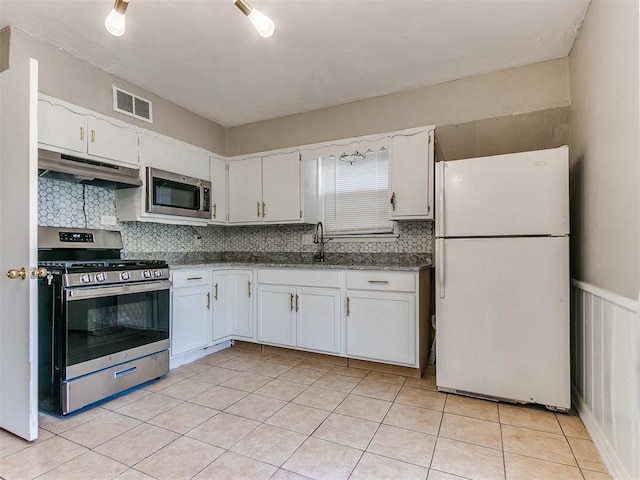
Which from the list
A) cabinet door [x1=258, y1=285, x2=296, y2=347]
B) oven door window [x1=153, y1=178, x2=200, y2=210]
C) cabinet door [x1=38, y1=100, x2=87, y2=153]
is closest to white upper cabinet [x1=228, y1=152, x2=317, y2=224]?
oven door window [x1=153, y1=178, x2=200, y2=210]

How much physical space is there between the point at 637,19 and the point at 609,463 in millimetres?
1868

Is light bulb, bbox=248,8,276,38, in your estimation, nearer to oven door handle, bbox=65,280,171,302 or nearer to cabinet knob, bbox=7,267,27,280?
cabinet knob, bbox=7,267,27,280

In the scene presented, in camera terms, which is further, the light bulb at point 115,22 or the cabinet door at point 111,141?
the cabinet door at point 111,141

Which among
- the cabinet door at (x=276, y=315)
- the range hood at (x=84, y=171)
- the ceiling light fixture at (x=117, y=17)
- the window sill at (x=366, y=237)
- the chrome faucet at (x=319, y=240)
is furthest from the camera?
the chrome faucet at (x=319, y=240)

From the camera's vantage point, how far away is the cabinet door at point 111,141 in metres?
2.56

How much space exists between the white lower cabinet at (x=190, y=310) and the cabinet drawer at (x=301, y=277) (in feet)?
1.69

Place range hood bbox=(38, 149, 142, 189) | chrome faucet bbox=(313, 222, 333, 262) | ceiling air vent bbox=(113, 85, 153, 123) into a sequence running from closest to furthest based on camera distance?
range hood bbox=(38, 149, 142, 189) → ceiling air vent bbox=(113, 85, 153, 123) → chrome faucet bbox=(313, 222, 333, 262)

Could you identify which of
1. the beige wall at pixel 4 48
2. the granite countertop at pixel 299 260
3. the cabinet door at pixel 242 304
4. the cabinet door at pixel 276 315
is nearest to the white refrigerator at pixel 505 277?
the granite countertop at pixel 299 260

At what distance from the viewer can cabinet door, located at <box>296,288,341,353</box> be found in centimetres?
298

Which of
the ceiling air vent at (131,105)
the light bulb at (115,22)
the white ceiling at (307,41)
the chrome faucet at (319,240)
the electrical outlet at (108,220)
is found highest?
the white ceiling at (307,41)

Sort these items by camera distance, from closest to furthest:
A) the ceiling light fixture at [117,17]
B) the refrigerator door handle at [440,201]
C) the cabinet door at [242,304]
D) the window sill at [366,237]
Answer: the ceiling light fixture at [117,17] → the refrigerator door handle at [440,201] → the window sill at [366,237] → the cabinet door at [242,304]

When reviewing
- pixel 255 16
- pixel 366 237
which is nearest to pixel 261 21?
pixel 255 16

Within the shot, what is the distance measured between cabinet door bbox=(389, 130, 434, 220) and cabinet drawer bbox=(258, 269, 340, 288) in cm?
73

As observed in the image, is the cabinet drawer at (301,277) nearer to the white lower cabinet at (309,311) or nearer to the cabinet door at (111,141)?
the white lower cabinet at (309,311)
